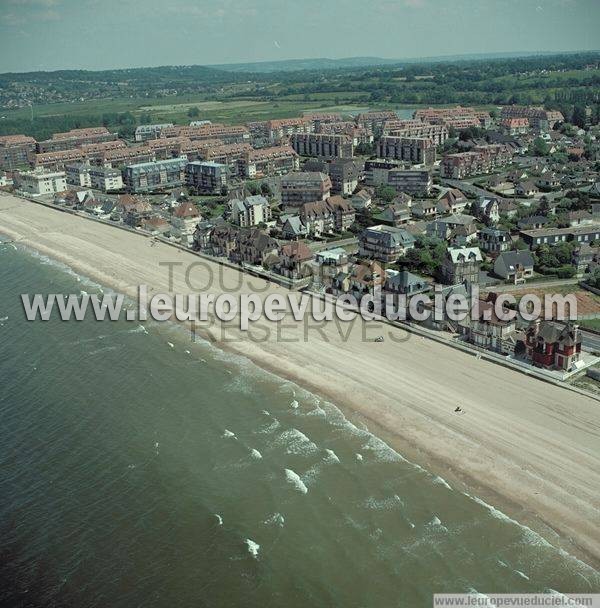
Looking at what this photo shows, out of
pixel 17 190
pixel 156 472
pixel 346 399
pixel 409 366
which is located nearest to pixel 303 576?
pixel 156 472

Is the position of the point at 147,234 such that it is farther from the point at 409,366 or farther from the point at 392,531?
the point at 392,531

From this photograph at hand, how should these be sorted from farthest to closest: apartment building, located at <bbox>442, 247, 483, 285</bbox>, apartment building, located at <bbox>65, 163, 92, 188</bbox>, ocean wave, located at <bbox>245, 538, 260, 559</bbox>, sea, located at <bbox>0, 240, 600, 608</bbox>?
apartment building, located at <bbox>65, 163, 92, 188</bbox> → apartment building, located at <bbox>442, 247, 483, 285</bbox> → ocean wave, located at <bbox>245, 538, 260, 559</bbox> → sea, located at <bbox>0, 240, 600, 608</bbox>

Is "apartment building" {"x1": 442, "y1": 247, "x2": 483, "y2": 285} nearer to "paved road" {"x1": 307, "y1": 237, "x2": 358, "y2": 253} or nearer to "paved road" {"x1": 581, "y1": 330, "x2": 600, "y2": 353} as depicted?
"paved road" {"x1": 581, "y1": 330, "x2": 600, "y2": 353}

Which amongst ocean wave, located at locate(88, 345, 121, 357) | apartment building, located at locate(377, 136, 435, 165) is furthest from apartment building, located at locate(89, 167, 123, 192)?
ocean wave, located at locate(88, 345, 121, 357)

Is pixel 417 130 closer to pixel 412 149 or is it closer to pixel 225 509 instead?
pixel 412 149

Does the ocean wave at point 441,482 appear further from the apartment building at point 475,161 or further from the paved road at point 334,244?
the apartment building at point 475,161

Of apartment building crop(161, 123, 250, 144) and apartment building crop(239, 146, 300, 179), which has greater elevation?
apartment building crop(161, 123, 250, 144)

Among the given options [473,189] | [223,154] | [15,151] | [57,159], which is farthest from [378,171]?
[15,151]
